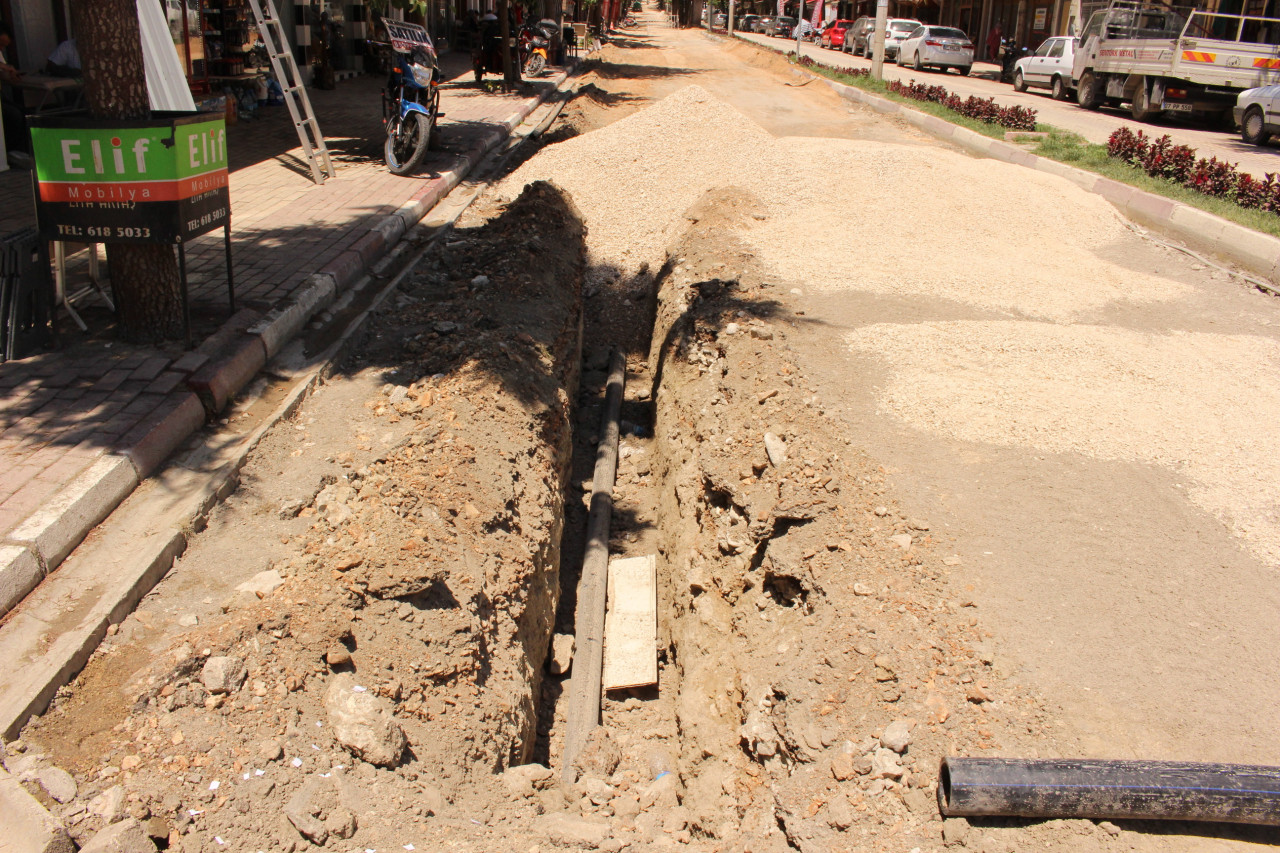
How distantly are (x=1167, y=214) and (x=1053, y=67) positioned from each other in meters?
14.9

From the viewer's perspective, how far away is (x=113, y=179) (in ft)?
15.9

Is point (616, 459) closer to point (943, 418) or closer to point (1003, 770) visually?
point (943, 418)

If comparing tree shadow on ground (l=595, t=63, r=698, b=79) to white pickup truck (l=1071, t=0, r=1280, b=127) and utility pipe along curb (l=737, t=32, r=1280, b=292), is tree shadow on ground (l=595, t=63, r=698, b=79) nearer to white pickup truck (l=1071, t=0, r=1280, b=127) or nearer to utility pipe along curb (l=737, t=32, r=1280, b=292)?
white pickup truck (l=1071, t=0, r=1280, b=127)

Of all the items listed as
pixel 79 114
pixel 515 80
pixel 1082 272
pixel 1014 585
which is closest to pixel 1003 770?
pixel 1014 585

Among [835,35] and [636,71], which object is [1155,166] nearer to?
[636,71]

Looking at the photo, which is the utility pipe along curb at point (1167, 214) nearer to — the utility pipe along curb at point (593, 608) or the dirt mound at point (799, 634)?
the dirt mound at point (799, 634)

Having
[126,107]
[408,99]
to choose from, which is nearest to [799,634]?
[126,107]

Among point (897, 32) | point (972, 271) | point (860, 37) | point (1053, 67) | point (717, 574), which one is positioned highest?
point (860, 37)

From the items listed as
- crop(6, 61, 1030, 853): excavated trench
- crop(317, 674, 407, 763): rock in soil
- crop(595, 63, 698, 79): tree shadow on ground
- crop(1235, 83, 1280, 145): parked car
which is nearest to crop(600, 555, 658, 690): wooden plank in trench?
crop(6, 61, 1030, 853): excavated trench

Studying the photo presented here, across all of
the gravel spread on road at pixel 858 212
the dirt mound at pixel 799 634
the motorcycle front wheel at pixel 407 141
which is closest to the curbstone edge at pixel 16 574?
the dirt mound at pixel 799 634

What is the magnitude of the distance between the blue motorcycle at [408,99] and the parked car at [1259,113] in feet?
44.2

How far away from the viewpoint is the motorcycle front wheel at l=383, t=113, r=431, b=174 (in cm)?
1070

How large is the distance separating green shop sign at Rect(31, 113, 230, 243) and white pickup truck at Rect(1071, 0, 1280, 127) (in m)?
18.5

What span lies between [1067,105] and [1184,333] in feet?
58.6
